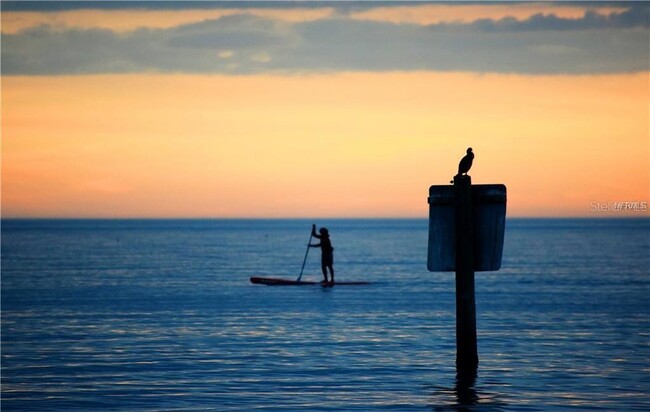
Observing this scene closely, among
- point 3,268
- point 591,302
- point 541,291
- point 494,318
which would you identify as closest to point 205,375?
point 494,318

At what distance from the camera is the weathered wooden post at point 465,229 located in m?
14.2

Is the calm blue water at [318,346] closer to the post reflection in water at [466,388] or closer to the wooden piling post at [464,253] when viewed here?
the post reflection in water at [466,388]

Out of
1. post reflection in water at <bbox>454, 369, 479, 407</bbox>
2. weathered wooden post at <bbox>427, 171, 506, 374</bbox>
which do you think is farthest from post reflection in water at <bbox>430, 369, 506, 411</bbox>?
weathered wooden post at <bbox>427, 171, 506, 374</bbox>

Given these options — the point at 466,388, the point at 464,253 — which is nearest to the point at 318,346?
the point at 466,388

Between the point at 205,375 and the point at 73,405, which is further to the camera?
A: the point at 205,375

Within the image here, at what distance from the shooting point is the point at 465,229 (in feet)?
46.6

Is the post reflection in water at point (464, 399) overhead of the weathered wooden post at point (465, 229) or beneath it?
beneath

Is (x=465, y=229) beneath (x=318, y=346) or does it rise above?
above

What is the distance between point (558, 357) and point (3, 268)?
33.5 m

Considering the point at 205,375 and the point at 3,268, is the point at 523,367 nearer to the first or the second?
the point at 205,375

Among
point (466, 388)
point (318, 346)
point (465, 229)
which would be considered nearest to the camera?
point (465, 229)

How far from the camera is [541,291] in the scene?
30.6 metres

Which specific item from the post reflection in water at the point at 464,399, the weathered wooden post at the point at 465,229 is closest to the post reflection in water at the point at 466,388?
the post reflection in water at the point at 464,399

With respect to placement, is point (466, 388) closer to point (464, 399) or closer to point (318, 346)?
point (464, 399)
